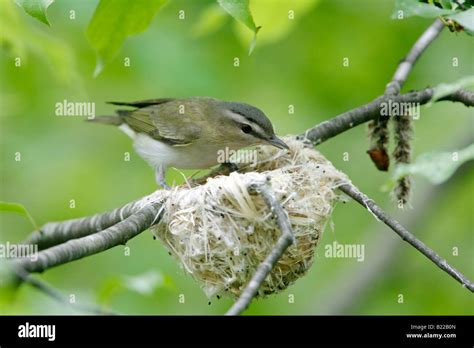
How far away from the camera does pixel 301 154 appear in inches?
225

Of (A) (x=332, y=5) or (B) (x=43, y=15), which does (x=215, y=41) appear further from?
(B) (x=43, y=15)

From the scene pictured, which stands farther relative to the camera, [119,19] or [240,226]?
[240,226]

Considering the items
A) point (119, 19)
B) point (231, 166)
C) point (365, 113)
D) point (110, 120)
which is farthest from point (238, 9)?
point (110, 120)

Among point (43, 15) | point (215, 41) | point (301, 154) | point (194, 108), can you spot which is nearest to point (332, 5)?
point (215, 41)

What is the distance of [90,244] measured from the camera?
12.1 ft

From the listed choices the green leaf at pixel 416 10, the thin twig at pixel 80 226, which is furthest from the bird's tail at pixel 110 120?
the green leaf at pixel 416 10

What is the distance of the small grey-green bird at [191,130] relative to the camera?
670 cm

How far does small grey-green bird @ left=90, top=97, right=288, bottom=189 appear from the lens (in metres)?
6.70

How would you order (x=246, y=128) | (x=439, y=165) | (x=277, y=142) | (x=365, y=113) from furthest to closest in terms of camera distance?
(x=246, y=128)
(x=277, y=142)
(x=365, y=113)
(x=439, y=165)

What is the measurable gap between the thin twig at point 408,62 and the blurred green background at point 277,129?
1837 mm

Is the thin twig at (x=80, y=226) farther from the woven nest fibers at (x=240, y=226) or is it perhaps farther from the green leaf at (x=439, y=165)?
the green leaf at (x=439, y=165)

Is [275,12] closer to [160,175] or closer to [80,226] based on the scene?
[160,175]

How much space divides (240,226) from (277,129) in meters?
4.18
